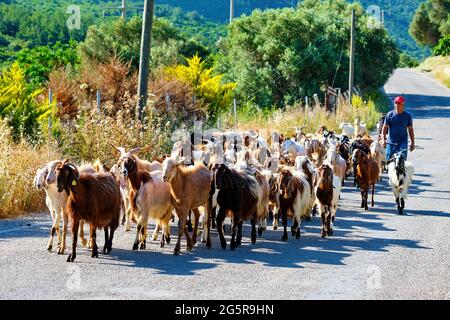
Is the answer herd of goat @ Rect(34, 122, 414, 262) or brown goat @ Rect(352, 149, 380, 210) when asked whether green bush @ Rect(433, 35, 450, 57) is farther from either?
herd of goat @ Rect(34, 122, 414, 262)

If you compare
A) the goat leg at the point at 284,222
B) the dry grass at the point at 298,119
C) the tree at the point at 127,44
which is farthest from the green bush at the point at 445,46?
the goat leg at the point at 284,222

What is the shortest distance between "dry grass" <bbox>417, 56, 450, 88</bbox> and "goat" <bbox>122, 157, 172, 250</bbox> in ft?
231

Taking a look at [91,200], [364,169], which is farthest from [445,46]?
[91,200]

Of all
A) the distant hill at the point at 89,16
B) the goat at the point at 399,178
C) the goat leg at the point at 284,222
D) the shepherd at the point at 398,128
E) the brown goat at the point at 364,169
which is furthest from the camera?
the distant hill at the point at 89,16

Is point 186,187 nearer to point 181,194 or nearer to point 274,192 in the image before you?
point 181,194

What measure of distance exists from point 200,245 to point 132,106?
380 inches

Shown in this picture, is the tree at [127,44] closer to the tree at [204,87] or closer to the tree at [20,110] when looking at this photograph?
the tree at [204,87]

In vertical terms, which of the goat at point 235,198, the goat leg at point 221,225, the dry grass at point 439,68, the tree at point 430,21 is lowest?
the goat leg at point 221,225

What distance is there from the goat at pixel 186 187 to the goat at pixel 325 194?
7.76 ft

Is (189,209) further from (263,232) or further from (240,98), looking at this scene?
(240,98)

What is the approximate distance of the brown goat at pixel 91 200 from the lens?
1348 centimetres

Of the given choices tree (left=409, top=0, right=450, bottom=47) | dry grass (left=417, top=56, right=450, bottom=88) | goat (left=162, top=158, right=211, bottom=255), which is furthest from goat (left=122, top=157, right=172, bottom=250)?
tree (left=409, top=0, right=450, bottom=47)

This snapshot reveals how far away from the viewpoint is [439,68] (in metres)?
98.1

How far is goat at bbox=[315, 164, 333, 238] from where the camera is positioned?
53.6ft
